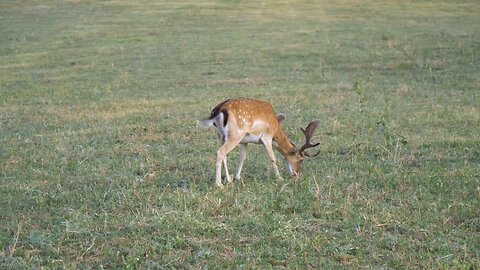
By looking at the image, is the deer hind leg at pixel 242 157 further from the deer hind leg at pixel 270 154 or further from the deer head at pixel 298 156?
the deer head at pixel 298 156

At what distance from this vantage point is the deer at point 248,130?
28.2 feet

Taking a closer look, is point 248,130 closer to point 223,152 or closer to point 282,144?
point 223,152

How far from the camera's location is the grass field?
637cm

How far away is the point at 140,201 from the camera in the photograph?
778 centimetres

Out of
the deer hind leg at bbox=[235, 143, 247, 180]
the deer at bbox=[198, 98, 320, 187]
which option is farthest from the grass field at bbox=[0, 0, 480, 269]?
the deer at bbox=[198, 98, 320, 187]

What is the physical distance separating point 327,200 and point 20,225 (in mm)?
3197

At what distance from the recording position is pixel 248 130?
884 centimetres

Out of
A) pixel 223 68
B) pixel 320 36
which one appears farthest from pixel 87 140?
pixel 320 36

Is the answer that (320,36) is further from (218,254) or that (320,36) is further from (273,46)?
(218,254)

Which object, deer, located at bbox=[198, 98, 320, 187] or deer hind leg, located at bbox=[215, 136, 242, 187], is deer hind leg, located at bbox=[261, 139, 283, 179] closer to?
deer, located at bbox=[198, 98, 320, 187]

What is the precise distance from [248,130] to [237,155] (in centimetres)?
181

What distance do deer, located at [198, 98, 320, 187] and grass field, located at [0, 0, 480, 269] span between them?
0.24m

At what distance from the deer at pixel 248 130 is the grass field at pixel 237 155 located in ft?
0.79

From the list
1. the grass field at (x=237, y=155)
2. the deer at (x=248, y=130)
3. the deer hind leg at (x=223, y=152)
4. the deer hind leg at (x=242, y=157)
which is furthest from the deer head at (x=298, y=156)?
the deer hind leg at (x=223, y=152)
